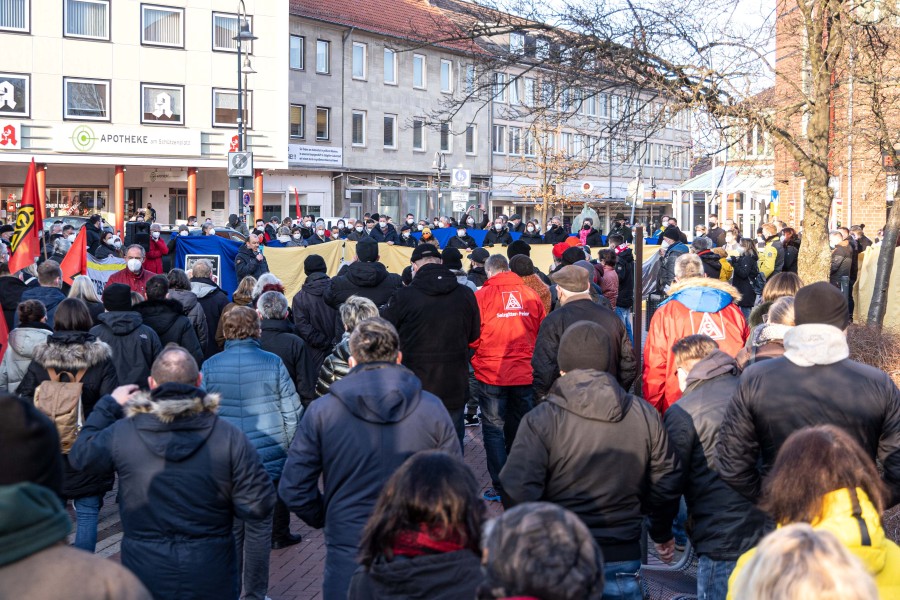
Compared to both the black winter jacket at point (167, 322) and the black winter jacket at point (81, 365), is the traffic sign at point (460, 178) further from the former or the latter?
the black winter jacket at point (81, 365)

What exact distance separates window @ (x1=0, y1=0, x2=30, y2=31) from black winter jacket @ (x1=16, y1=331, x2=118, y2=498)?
1327 inches

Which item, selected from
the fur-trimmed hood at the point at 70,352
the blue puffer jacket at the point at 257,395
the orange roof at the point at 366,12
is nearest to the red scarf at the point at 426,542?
the blue puffer jacket at the point at 257,395

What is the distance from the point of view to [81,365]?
6.57 m

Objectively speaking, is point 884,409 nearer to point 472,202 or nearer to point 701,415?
point 701,415

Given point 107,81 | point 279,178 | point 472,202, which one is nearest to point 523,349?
point 107,81

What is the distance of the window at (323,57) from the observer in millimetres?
47969

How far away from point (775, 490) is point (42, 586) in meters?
2.26

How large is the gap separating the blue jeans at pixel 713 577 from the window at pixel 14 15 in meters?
37.2

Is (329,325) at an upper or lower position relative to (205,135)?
lower

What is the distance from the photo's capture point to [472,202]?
57656 mm

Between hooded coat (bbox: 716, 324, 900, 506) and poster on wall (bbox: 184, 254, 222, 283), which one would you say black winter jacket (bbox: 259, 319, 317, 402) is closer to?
hooded coat (bbox: 716, 324, 900, 506)

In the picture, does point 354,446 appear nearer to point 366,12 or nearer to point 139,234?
point 139,234

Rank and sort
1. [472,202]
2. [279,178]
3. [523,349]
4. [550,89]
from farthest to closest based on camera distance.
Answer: [472,202] → [279,178] → [550,89] → [523,349]

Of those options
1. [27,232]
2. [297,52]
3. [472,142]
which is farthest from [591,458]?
[472,142]
